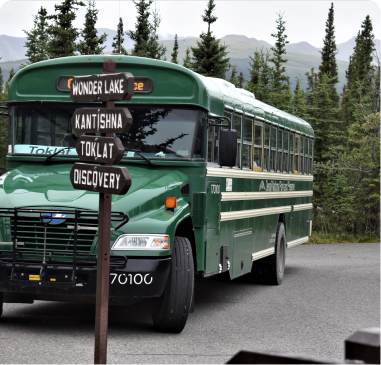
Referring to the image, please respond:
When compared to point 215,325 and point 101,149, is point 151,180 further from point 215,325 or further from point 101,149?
point 101,149

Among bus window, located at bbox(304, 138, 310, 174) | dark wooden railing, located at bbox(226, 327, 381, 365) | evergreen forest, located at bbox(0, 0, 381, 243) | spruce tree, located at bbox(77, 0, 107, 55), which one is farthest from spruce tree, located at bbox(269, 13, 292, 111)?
dark wooden railing, located at bbox(226, 327, 381, 365)

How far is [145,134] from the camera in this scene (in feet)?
26.1

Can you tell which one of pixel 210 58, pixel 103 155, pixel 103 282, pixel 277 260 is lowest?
pixel 277 260

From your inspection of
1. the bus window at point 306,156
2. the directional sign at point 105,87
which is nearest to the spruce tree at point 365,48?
the bus window at point 306,156

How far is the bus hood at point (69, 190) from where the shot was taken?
6.98 meters

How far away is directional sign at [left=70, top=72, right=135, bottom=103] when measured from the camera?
17.6 ft

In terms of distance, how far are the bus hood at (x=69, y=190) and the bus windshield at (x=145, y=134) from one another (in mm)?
213

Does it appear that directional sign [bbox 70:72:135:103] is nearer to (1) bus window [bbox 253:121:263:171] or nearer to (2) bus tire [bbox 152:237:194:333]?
(2) bus tire [bbox 152:237:194:333]

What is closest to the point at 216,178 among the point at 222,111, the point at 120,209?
the point at 222,111

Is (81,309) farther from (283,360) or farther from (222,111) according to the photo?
(283,360)

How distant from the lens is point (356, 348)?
1810 mm

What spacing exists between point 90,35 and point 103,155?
41441 mm

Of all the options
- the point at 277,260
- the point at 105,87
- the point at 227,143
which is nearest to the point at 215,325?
the point at 227,143

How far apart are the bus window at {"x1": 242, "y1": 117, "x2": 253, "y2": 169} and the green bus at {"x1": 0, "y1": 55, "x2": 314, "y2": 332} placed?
0.02 metres
